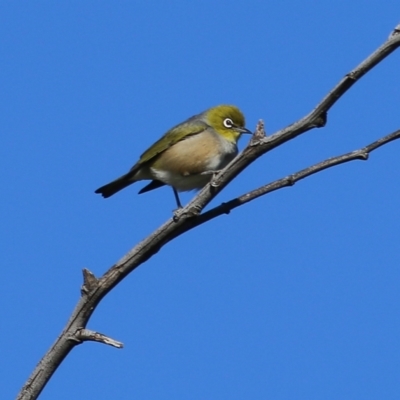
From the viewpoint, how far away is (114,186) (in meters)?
10.2

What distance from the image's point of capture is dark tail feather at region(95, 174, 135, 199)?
10094 millimetres

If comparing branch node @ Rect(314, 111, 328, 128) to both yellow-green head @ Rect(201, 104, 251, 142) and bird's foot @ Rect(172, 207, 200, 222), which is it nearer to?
bird's foot @ Rect(172, 207, 200, 222)

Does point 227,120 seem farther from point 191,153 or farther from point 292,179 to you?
point 292,179

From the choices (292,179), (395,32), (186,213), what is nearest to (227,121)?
(186,213)

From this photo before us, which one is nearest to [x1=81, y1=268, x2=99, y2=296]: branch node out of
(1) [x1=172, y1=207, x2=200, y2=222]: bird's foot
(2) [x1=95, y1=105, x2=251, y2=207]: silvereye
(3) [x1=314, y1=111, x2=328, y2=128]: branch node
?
(1) [x1=172, y1=207, x2=200, y2=222]: bird's foot

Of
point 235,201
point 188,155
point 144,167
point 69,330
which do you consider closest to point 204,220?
point 235,201

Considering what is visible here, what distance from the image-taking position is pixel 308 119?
4.57 meters

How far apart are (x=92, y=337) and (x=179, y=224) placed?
880 millimetres

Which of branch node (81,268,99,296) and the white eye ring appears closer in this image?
branch node (81,268,99,296)

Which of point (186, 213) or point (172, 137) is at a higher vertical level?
point (172, 137)

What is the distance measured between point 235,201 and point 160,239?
61 cm

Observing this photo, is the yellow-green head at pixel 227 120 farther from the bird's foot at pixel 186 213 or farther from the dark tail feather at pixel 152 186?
the bird's foot at pixel 186 213

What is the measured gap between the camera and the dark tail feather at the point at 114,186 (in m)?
10.1

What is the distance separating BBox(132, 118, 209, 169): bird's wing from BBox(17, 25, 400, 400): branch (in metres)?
4.78
